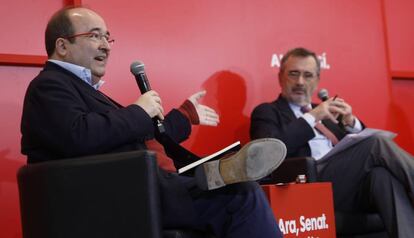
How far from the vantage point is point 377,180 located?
2432mm

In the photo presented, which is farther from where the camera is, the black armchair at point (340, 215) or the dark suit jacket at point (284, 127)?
the dark suit jacket at point (284, 127)

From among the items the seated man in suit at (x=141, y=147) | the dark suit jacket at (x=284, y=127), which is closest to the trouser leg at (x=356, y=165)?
the dark suit jacket at (x=284, y=127)

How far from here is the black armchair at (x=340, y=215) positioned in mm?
2404

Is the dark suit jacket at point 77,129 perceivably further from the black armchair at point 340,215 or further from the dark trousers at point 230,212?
the black armchair at point 340,215

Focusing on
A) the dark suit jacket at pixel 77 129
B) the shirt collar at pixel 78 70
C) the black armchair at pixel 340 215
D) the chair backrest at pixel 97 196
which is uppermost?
the shirt collar at pixel 78 70

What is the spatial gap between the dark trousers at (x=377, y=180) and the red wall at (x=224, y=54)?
24.1 inches

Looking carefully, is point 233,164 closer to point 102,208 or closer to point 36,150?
point 102,208

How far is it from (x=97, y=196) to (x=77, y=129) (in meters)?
0.20

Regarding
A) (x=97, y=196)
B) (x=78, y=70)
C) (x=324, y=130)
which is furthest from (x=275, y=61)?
(x=97, y=196)

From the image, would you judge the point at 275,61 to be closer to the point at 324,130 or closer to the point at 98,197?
the point at 324,130

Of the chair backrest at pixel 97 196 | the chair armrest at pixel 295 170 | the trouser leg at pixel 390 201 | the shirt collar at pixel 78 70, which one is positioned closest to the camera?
the chair backrest at pixel 97 196

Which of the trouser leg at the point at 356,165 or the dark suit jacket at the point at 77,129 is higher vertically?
the dark suit jacket at the point at 77,129

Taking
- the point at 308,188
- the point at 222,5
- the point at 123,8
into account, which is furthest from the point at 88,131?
the point at 222,5

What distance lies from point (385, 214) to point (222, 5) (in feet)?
4.22
